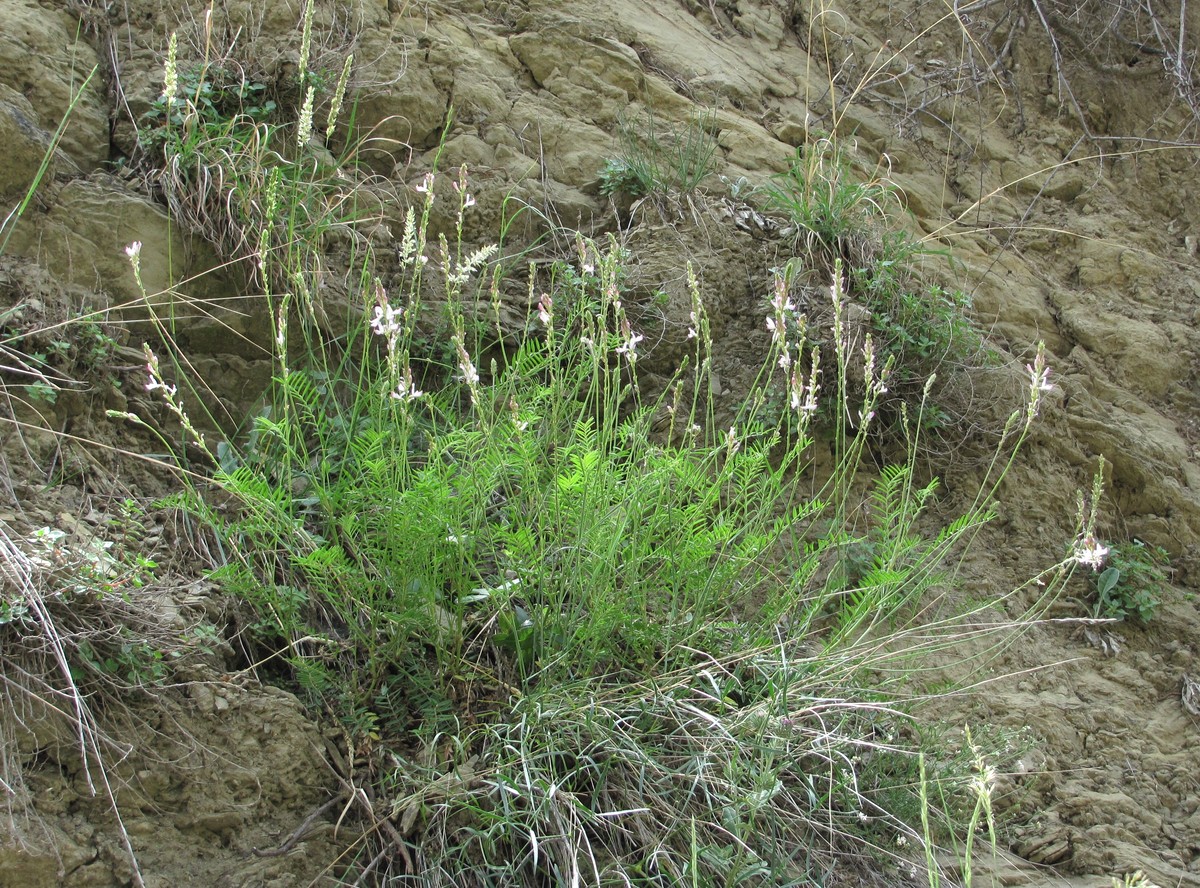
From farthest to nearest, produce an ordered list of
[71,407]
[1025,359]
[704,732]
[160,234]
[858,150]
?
1. [858,150]
2. [1025,359]
3. [160,234]
4. [71,407]
5. [704,732]

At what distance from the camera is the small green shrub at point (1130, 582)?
3.52 m

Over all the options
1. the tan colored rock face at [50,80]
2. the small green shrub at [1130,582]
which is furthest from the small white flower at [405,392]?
the small green shrub at [1130,582]

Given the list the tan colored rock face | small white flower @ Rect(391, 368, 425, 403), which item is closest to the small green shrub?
small white flower @ Rect(391, 368, 425, 403)

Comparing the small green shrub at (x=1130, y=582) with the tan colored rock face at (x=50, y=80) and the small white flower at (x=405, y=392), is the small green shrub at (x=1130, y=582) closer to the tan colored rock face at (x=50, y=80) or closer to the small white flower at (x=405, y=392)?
the small white flower at (x=405, y=392)

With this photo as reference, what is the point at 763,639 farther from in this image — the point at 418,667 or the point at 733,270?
the point at 733,270

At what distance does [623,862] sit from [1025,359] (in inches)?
115

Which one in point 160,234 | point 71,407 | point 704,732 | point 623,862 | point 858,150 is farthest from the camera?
point 858,150

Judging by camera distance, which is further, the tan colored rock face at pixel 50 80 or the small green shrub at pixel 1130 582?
the small green shrub at pixel 1130 582

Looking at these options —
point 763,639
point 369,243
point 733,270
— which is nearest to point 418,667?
point 763,639

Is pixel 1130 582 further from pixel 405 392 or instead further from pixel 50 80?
pixel 50 80

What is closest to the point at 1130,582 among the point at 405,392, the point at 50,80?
the point at 405,392

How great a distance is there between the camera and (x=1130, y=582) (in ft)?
11.8

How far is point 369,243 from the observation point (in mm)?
3389

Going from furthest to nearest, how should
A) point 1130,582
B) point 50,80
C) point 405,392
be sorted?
point 1130,582, point 50,80, point 405,392
